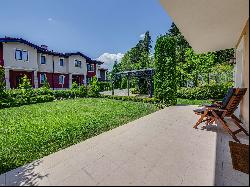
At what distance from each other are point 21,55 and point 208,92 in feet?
71.2

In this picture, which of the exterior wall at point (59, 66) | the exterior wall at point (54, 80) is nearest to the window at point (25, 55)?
the exterior wall at point (54, 80)

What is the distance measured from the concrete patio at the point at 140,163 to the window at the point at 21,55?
22048mm

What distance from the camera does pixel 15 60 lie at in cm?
2270

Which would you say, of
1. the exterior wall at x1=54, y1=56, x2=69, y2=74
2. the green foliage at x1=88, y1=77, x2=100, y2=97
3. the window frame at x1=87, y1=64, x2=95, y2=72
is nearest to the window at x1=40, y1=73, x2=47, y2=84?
the exterior wall at x1=54, y1=56, x2=69, y2=74

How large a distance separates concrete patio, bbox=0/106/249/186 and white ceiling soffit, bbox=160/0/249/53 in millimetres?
3425

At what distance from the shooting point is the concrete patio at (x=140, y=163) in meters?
3.14

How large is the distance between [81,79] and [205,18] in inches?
1214

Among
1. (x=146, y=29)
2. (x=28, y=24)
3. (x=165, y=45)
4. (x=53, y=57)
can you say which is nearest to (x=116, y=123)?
(x=165, y=45)

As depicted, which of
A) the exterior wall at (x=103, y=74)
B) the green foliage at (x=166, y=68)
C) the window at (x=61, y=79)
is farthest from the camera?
the exterior wall at (x=103, y=74)

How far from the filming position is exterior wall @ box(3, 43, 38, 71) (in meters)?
21.7

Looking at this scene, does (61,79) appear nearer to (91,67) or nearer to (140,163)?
(91,67)

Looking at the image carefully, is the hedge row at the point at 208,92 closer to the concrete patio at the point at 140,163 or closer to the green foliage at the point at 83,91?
the green foliage at the point at 83,91

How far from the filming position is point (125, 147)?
4.66 m

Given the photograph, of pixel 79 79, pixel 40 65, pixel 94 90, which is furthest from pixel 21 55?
pixel 79 79
